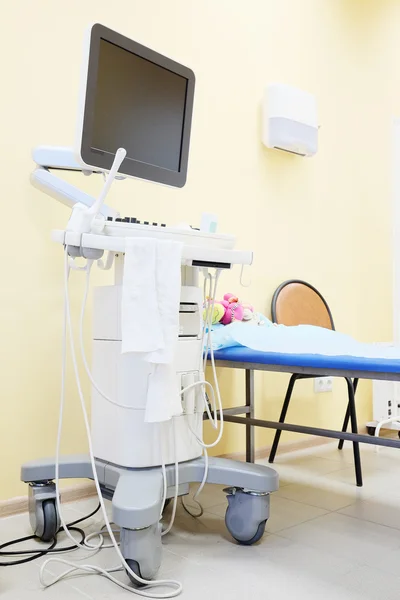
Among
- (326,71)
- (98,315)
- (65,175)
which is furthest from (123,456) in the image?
(326,71)

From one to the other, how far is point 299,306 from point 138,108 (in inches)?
55.5

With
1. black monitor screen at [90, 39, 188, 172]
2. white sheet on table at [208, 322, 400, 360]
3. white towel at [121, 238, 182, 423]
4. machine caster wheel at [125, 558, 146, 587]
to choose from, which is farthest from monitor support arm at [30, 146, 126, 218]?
machine caster wheel at [125, 558, 146, 587]

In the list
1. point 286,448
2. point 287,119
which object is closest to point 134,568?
point 286,448

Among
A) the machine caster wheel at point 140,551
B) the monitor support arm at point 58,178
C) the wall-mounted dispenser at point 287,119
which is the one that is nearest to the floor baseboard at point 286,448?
the machine caster wheel at point 140,551

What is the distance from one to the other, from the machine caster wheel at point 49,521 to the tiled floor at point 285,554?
0.39ft

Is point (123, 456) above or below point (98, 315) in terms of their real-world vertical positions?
below

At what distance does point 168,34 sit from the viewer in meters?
2.35

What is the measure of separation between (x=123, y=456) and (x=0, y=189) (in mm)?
971

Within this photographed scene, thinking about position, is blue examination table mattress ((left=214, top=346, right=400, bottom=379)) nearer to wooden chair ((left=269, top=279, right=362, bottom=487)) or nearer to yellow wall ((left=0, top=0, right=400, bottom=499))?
yellow wall ((left=0, top=0, right=400, bottom=499))

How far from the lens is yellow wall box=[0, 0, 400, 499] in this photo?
1911 mm

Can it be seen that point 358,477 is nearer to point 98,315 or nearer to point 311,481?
point 311,481

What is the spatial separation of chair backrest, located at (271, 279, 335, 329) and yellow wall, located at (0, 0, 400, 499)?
0.30 feet

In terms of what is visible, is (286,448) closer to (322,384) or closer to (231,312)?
(322,384)

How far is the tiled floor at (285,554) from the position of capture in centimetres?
132
